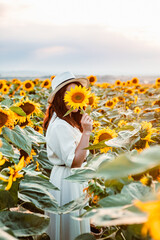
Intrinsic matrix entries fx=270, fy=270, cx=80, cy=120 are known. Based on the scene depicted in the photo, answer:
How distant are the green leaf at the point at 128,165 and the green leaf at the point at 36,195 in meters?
0.59

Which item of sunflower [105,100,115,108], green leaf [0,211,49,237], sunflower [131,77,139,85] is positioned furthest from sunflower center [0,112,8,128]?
sunflower [131,77,139,85]

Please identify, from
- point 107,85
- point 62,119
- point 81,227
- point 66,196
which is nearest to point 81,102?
point 62,119

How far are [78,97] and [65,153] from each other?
0.43 m

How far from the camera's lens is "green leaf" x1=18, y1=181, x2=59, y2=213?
0.93 meters

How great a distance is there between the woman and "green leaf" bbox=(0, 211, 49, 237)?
119 cm

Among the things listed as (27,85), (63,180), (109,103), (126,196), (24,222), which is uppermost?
(27,85)

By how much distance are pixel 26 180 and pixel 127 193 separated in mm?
467

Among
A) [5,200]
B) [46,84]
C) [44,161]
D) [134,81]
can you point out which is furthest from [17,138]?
[134,81]

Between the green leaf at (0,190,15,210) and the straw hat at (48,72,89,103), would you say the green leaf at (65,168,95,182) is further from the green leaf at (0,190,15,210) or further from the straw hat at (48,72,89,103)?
the straw hat at (48,72,89,103)

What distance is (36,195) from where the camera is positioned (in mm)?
959

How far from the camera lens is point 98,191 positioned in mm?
863

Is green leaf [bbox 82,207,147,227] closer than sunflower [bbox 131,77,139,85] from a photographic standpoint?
Yes

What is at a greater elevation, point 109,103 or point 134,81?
point 134,81

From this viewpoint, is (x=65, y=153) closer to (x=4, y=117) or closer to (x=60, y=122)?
(x=60, y=122)
